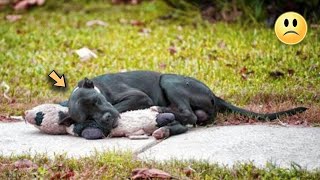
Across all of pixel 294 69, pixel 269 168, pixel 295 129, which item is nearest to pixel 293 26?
pixel 294 69

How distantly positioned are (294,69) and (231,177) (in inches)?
157

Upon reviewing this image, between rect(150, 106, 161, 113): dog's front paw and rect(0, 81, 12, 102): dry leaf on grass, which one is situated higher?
rect(150, 106, 161, 113): dog's front paw

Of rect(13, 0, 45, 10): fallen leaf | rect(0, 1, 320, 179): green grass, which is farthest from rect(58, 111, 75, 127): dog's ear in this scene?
rect(13, 0, 45, 10): fallen leaf

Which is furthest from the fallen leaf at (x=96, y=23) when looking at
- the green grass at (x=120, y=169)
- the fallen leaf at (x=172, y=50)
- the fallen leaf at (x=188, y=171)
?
the fallen leaf at (x=188, y=171)

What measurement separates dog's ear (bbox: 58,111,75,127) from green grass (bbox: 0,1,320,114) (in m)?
1.38

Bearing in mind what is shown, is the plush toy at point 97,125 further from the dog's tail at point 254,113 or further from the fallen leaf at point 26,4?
the fallen leaf at point 26,4

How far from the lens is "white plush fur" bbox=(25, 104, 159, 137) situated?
595 centimetres

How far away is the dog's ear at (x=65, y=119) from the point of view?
19.6 ft

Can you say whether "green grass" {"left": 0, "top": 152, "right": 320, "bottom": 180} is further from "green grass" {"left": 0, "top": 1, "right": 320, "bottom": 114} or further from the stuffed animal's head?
"green grass" {"left": 0, "top": 1, "right": 320, "bottom": 114}

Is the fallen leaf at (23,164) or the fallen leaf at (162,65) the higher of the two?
the fallen leaf at (23,164)

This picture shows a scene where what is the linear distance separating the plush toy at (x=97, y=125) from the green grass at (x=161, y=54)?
4.13 ft

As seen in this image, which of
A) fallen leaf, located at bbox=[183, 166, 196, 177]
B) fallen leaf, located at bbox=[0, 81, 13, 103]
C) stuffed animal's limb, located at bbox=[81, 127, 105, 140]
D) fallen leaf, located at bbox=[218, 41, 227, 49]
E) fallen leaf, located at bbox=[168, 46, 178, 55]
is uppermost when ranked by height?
fallen leaf, located at bbox=[218, 41, 227, 49]

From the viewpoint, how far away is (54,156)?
5.20m

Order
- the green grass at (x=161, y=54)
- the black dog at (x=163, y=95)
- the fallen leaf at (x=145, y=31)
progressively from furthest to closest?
the fallen leaf at (x=145, y=31)
the green grass at (x=161, y=54)
the black dog at (x=163, y=95)
